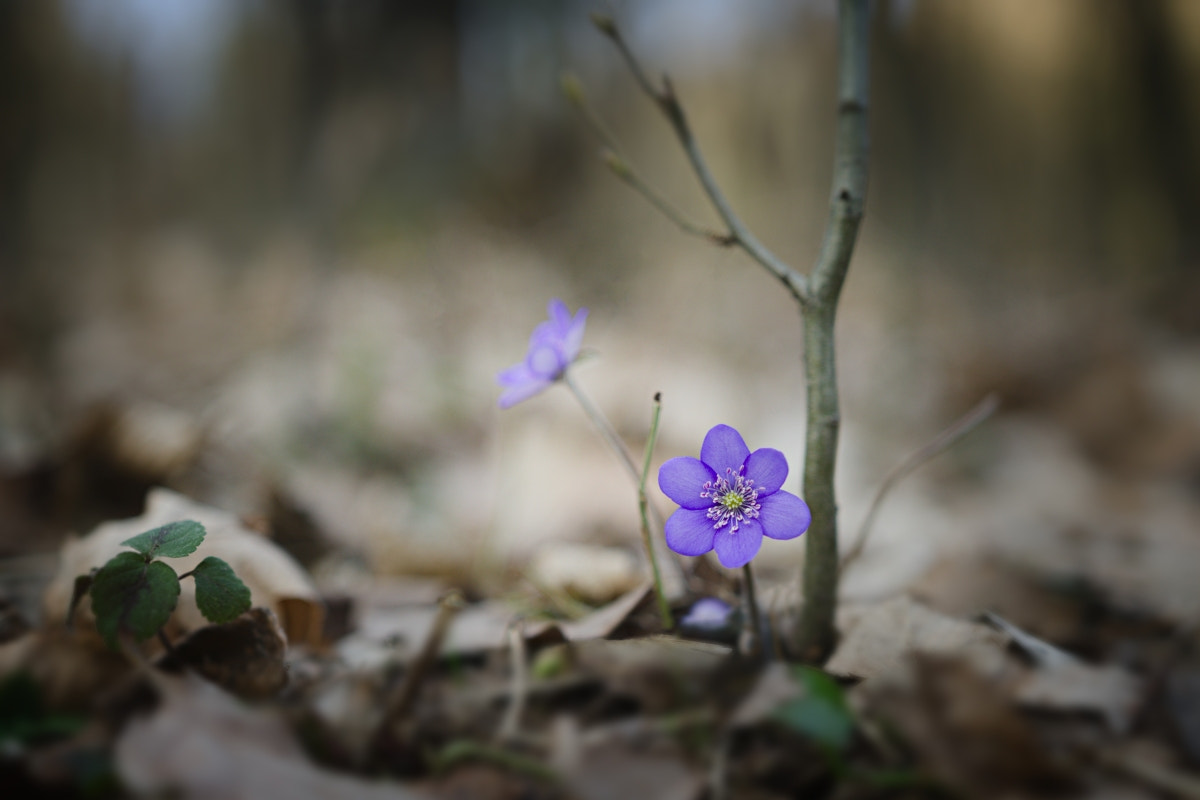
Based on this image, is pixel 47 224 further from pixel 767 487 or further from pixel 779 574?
pixel 767 487

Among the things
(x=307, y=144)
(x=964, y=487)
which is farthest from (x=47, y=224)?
(x=964, y=487)

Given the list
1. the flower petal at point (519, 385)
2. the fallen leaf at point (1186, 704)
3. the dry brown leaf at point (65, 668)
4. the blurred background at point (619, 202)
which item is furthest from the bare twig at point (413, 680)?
the blurred background at point (619, 202)

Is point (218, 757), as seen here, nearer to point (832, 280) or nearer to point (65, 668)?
point (65, 668)

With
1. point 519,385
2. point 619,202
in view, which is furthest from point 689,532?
point 619,202

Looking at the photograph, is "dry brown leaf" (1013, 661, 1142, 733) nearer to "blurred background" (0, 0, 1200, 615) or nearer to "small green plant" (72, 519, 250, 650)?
"small green plant" (72, 519, 250, 650)

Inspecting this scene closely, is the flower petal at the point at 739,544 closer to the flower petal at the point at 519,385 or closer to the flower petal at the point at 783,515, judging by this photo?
the flower petal at the point at 783,515
